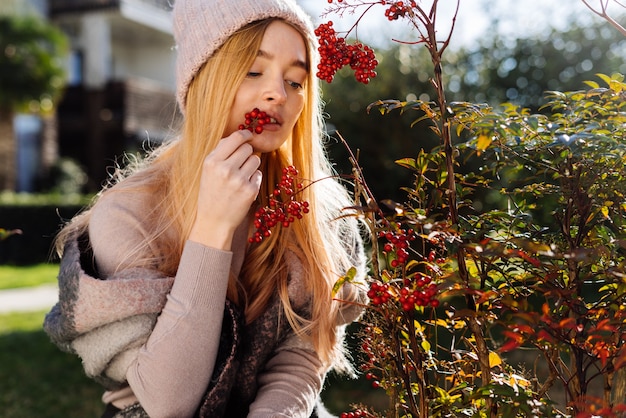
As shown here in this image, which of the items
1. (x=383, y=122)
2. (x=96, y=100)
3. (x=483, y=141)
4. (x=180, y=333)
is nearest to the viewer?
(x=483, y=141)

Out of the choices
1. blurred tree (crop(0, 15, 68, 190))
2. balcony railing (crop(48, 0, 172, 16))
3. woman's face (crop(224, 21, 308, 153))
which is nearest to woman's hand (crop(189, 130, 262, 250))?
woman's face (crop(224, 21, 308, 153))

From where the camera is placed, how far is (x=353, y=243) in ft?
7.84

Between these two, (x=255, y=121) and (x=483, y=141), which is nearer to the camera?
(x=483, y=141)

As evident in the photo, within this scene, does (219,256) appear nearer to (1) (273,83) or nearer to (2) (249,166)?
(2) (249,166)

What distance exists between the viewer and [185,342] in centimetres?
176

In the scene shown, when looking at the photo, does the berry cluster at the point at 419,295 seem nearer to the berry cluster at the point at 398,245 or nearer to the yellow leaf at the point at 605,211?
the berry cluster at the point at 398,245

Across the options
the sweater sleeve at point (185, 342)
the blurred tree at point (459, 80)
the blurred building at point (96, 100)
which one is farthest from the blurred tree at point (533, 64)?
the blurred building at point (96, 100)

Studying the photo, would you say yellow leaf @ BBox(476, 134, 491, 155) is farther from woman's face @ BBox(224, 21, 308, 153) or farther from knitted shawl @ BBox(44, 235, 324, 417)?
knitted shawl @ BBox(44, 235, 324, 417)

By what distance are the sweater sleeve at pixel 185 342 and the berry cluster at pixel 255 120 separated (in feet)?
1.10

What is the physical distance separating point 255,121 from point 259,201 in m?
0.46

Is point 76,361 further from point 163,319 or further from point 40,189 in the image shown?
point 40,189

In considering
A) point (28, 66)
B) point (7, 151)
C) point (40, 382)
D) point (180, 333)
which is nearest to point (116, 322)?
point (180, 333)

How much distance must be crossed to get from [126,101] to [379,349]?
46.3ft

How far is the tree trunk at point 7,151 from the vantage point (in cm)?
1291
